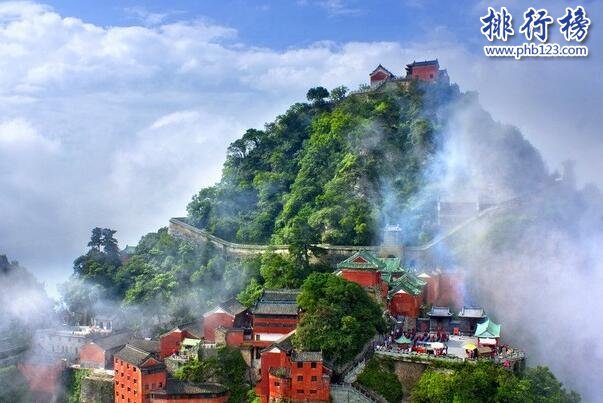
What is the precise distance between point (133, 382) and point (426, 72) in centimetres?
3598

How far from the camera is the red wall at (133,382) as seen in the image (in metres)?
36.0

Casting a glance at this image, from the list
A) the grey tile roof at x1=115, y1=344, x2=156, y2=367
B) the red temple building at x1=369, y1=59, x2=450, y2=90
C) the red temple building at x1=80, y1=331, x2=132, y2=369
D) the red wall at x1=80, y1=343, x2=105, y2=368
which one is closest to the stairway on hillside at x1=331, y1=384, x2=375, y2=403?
the grey tile roof at x1=115, y1=344, x2=156, y2=367

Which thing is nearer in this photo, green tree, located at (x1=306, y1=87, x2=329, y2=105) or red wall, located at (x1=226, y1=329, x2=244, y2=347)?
red wall, located at (x1=226, y1=329, x2=244, y2=347)

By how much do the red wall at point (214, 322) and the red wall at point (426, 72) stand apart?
30.4 m

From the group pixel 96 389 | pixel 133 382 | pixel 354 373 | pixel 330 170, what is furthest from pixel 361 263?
pixel 96 389

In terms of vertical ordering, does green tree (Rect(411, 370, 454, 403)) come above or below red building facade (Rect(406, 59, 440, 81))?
below

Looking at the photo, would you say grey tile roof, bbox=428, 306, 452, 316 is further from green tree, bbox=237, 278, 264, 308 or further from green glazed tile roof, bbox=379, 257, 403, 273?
green tree, bbox=237, 278, 264, 308

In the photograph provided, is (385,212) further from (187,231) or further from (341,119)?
(187,231)

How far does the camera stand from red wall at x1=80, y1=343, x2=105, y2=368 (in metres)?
41.9

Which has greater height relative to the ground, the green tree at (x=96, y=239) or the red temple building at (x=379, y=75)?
the red temple building at (x=379, y=75)

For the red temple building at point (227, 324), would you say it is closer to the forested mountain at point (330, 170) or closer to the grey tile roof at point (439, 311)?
the forested mountain at point (330, 170)

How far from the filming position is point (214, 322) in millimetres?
38688

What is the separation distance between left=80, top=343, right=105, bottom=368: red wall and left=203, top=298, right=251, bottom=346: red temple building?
694 centimetres

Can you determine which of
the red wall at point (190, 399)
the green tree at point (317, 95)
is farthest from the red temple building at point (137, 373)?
the green tree at point (317, 95)
